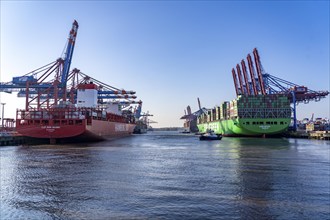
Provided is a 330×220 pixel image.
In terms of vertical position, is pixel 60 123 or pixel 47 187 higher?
pixel 60 123

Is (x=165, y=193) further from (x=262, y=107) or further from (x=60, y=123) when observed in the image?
(x=262, y=107)

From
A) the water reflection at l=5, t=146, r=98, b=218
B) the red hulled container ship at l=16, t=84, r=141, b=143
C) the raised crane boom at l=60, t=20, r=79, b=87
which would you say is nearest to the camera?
the water reflection at l=5, t=146, r=98, b=218

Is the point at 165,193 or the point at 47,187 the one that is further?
the point at 47,187

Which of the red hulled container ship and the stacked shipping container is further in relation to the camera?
the stacked shipping container

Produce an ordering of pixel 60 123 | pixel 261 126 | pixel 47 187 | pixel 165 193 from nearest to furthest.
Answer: pixel 165 193 → pixel 47 187 → pixel 60 123 → pixel 261 126

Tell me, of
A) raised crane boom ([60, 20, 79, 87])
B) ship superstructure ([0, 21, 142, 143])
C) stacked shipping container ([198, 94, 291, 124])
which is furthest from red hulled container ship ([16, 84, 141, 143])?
stacked shipping container ([198, 94, 291, 124])

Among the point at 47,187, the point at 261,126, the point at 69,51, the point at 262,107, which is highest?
the point at 69,51

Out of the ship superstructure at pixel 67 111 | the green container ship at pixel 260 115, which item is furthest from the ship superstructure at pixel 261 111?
the ship superstructure at pixel 67 111

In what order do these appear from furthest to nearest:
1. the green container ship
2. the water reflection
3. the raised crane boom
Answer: the green container ship, the raised crane boom, the water reflection

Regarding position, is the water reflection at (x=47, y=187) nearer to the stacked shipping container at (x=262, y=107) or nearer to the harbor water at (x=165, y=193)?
the harbor water at (x=165, y=193)

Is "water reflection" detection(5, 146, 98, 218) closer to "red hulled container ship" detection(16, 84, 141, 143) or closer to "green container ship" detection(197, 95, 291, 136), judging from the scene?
"red hulled container ship" detection(16, 84, 141, 143)

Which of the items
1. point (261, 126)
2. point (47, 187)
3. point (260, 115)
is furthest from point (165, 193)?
point (260, 115)

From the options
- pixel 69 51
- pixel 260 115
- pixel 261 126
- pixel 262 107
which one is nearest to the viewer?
pixel 69 51

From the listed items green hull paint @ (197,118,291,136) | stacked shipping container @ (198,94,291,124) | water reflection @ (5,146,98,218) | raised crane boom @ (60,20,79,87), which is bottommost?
water reflection @ (5,146,98,218)
